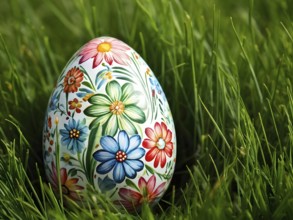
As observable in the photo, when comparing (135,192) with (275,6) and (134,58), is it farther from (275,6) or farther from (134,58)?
(275,6)

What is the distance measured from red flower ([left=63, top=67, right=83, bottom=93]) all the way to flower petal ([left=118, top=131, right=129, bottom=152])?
128 mm

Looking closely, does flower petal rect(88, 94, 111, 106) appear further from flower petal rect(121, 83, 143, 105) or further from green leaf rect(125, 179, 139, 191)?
green leaf rect(125, 179, 139, 191)

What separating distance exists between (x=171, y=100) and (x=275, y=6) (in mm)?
666

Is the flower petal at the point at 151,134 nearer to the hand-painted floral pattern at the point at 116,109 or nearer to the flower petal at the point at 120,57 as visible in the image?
the hand-painted floral pattern at the point at 116,109

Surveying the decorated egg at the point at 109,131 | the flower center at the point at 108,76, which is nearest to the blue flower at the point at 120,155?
the decorated egg at the point at 109,131

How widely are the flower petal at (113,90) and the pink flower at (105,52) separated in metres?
0.05

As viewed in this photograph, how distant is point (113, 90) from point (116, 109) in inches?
1.5

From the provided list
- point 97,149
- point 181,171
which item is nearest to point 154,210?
point 181,171

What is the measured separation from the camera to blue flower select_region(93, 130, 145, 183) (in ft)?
3.68

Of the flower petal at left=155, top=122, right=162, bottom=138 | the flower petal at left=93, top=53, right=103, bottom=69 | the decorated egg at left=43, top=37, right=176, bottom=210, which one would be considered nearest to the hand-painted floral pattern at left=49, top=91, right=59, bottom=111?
the decorated egg at left=43, top=37, right=176, bottom=210

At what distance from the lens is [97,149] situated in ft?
3.69

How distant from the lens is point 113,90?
1.14m

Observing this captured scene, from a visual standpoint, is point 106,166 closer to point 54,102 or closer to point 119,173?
point 119,173

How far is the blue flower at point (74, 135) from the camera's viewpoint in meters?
1.13
